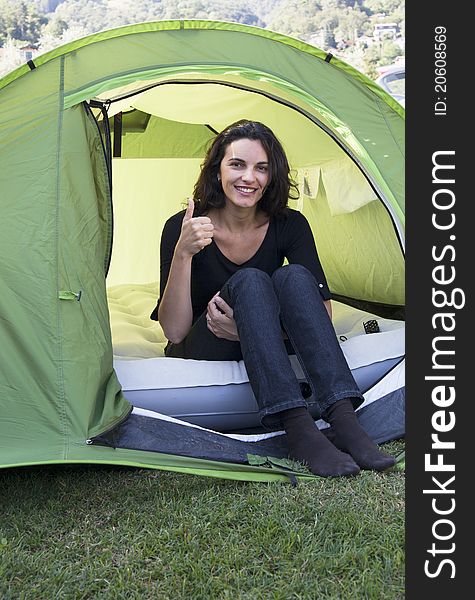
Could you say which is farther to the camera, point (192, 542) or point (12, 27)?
point (12, 27)

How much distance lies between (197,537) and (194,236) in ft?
2.51

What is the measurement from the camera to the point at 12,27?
20.8 m

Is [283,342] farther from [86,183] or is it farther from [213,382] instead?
[86,183]

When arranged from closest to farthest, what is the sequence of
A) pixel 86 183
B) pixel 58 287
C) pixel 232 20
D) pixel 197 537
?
1. pixel 197 537
2. pixel 58 287
3. pixel 86 183
4. pixel 232 20

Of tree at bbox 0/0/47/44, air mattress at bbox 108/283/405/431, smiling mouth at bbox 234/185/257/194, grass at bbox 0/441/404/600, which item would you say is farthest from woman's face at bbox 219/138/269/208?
tree at bbox 0/0/47/44

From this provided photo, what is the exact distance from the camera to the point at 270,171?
7.11 feet

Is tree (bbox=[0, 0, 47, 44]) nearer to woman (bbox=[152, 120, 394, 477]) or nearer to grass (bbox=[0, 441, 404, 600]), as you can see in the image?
woman (bbox=[152, 120, 394, 477])

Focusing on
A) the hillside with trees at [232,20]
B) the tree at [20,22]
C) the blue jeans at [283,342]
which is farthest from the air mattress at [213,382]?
the tree at [20,22]

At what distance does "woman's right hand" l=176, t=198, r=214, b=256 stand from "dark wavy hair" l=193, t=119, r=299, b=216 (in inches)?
8.7

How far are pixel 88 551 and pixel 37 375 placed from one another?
17.1 inches

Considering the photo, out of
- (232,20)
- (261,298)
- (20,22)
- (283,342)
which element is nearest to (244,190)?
(261,298)

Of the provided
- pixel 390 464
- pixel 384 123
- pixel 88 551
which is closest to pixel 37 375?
pixel 88 551

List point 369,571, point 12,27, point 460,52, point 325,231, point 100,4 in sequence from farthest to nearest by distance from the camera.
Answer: point 100,4 → point 12,27 → point 325,231 → point 460,52 → point 369,571

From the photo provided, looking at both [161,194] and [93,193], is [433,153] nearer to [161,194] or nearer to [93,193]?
[93,193]
